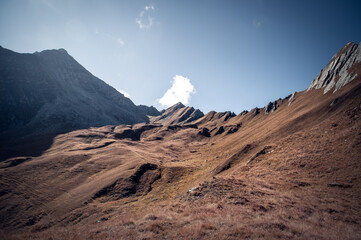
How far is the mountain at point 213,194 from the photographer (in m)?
12.1

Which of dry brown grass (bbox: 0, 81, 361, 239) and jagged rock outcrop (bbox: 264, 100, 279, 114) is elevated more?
jagged rock outcrop (bbox: 264, 100, 279, 114)

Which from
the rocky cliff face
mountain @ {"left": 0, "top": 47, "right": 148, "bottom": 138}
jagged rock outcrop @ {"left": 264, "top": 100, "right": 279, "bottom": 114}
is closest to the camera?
the rocky cliff face

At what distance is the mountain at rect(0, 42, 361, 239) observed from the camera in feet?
39.6

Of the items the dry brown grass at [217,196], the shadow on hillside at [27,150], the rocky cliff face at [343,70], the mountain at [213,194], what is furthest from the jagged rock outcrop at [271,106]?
the shadow on hillside at [27,150]

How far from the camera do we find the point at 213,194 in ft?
63.9

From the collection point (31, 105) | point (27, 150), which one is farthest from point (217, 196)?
point (31, 105)

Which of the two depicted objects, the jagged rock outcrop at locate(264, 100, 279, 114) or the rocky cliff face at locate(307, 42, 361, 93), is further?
the jagged rock outcrop at locate(264, 100, 279, 114)

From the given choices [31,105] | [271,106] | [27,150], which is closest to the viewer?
[27,150]

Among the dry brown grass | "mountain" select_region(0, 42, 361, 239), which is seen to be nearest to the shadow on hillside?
"mountain" select_region(0, 42, 361, 239)

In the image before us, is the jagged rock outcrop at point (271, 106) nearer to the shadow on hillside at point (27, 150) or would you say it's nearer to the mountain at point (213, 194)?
the mountain at point (213, 194)

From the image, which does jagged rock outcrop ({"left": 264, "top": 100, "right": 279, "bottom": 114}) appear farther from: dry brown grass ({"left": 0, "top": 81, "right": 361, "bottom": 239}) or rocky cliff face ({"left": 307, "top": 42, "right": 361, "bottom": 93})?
dry brown grass ({"left": 0, "top": 81, "right": 361, "bottom": 239})

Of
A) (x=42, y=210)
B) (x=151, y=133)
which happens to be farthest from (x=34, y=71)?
(x=42, y=210)

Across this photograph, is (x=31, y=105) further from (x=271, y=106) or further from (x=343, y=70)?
(x=343, y=70)

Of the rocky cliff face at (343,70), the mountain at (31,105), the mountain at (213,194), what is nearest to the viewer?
the mountain at (213,194)
